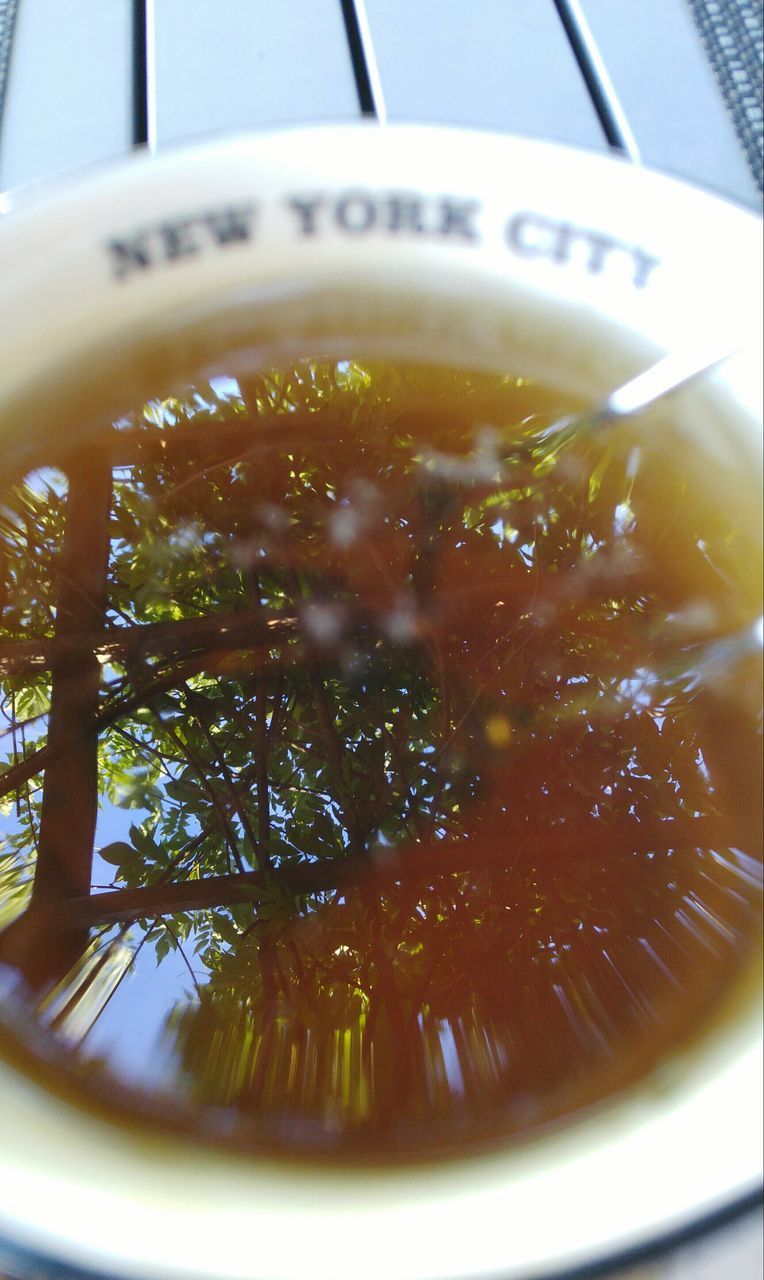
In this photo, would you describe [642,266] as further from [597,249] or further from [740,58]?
[740,58]

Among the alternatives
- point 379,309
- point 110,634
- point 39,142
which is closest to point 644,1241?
point 110,634

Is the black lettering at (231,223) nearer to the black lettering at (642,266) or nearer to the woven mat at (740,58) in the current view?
the black lettering at (642,266)

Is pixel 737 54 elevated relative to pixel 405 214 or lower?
elevated

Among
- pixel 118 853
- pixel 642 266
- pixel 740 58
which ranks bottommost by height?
pixel 118 853

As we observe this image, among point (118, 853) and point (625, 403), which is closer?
point (118, 853)

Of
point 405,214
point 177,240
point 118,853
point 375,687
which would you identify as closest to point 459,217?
point 405,214

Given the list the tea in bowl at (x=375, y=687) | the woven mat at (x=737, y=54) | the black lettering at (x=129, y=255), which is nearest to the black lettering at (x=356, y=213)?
the tea in bowl at (x=375, y=687)
